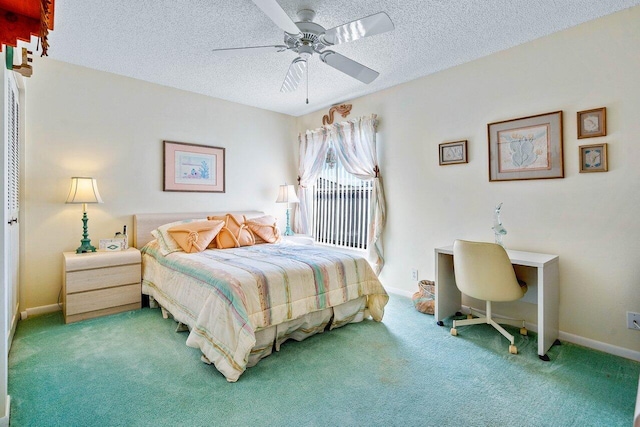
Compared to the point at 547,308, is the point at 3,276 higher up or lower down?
higher up

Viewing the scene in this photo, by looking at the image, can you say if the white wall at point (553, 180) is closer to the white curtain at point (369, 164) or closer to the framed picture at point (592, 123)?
the framed picture at point (592, 123)

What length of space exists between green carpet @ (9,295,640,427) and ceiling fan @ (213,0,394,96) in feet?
7.34

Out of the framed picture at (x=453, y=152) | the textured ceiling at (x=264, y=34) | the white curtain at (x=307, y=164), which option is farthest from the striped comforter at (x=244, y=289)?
the textured ceiling at (x=264, y=34)

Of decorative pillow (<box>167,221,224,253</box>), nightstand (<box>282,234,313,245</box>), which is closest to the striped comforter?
decorative pillow (<box>167,221,224,253</box>)

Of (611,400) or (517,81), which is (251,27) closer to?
(517,81)

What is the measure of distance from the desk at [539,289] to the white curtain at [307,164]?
2379 millimetres

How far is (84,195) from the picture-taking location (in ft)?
10.1

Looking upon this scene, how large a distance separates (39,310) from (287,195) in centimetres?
303

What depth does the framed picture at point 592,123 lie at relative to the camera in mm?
2369

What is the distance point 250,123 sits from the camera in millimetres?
4621

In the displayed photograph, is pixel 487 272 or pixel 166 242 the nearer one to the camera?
pixel 487 272

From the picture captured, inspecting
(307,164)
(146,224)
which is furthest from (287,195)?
(146,224)

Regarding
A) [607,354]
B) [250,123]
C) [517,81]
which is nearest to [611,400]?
[607,354]

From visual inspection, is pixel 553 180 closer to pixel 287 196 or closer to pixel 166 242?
pixel 287 196
